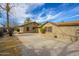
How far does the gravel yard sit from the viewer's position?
2.02m

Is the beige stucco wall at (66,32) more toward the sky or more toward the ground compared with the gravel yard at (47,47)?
more toward the sky

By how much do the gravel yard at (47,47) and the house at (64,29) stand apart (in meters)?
0.05

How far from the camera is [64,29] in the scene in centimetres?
203

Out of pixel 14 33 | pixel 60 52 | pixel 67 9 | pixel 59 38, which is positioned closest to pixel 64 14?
pixel 67 9

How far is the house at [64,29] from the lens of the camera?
2021 mm

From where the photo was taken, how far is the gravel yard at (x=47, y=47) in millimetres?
2021

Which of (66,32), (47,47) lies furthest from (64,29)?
(47,47)

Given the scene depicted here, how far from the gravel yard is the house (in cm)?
5

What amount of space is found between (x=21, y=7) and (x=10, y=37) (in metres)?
0.29

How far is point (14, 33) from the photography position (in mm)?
2043

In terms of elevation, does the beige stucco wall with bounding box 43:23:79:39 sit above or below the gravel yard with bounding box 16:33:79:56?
above

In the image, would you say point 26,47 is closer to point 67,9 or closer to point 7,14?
point 7,14

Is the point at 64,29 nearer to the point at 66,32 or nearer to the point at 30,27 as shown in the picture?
the point at 66,32

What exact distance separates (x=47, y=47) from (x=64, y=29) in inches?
8.8
